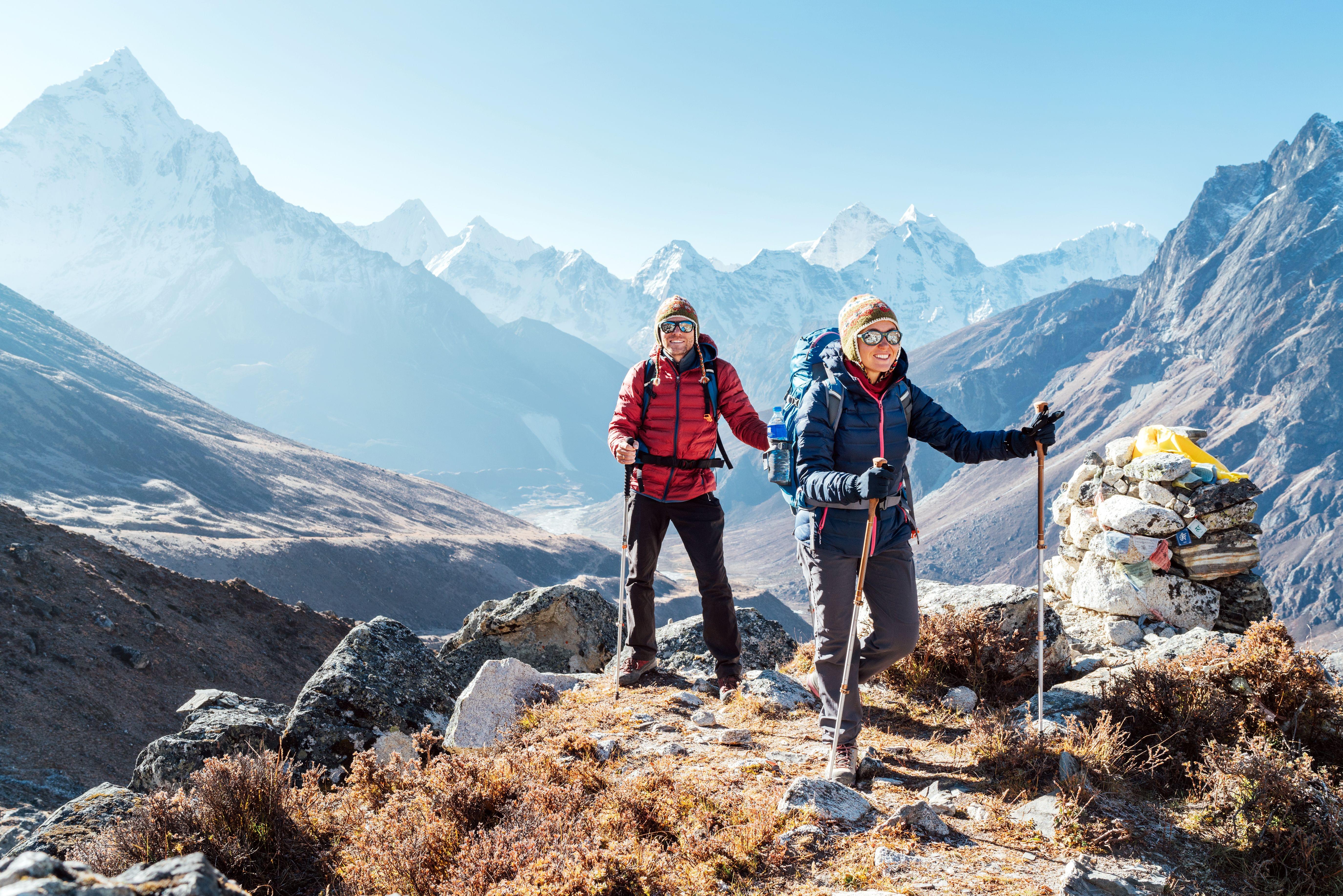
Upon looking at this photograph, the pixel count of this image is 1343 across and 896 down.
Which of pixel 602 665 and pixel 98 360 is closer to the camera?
pixel 602 665

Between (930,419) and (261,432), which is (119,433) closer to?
(261,432)

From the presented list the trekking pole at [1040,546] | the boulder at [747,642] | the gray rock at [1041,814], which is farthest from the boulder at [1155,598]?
the gray rock at [1041,814]

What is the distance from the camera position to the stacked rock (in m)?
8.83

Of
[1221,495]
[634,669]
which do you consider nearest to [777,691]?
[634,669]

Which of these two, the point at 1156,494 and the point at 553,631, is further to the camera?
the point at 553,631

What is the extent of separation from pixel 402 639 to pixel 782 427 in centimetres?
460

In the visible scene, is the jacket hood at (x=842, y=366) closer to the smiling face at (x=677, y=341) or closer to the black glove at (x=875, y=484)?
the black glove at (x=875, y=484)

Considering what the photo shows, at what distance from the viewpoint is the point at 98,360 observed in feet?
389

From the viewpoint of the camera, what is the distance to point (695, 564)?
6270mm

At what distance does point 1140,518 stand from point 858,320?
6676 mm

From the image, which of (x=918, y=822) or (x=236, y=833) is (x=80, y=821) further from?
(x=918, y=822)

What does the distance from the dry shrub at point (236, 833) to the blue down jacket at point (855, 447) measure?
335 centimetres

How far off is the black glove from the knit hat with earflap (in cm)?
95

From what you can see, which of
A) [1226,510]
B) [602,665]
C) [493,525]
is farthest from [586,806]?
[493,525]
